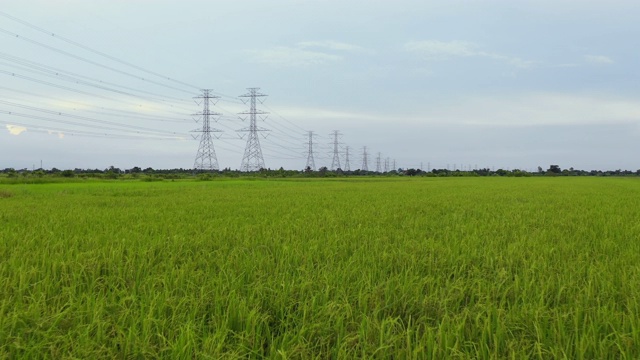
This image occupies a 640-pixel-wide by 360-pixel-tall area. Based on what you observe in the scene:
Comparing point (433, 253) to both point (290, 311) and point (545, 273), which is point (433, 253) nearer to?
point (545, 273)

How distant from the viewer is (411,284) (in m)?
2.69

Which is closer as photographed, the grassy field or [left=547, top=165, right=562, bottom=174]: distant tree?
the grassy field

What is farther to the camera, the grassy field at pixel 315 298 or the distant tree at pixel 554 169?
the distant tree at pixel 554 169

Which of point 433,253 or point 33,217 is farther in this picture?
point 33,217

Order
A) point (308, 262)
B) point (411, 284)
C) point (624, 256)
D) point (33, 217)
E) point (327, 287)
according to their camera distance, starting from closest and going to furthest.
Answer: point (327, 287) < point (411, 284) < point (308, 262) < point (624, 256) < point (33, 217)

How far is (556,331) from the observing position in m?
1.95

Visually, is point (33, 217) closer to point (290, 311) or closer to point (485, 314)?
point (290, 311)

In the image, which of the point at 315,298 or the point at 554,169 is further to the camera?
the point at 554,169

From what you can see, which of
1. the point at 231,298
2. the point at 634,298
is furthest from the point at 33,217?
the point at 634,298

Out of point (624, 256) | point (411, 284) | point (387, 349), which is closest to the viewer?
point (387, 349)

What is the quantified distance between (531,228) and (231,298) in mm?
5332

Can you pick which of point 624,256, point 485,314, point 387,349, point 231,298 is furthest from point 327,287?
point 624,256

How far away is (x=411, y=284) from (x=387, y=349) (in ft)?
3.12

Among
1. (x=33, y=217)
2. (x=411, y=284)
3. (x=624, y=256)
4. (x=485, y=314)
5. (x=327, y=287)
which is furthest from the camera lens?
(x=33, y=217)
